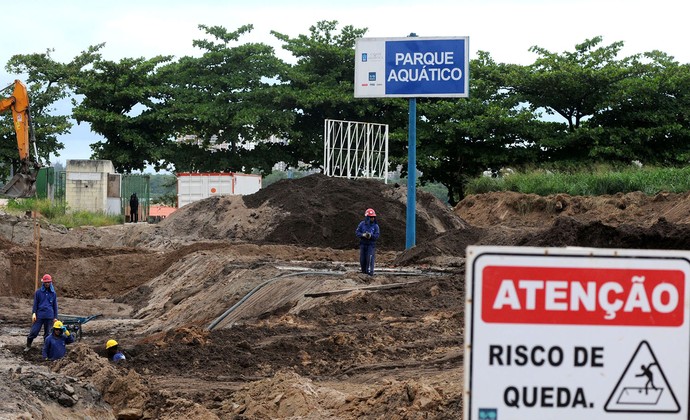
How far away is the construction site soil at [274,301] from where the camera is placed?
39.9ft

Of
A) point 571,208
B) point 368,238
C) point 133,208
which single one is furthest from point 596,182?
point 133,208

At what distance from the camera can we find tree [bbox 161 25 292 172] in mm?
48125

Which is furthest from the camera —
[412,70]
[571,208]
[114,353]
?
[571,208]

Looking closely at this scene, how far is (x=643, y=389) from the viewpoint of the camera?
10.4ft

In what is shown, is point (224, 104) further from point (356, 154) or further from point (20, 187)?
point (20, 187)

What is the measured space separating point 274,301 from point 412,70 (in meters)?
10.0

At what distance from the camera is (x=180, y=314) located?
21.8 metres

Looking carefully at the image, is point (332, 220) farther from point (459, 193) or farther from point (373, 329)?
point (373, 329)

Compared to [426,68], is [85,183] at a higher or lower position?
lower

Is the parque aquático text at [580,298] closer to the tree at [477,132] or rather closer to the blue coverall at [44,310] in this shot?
the blue coverall at [44,310]

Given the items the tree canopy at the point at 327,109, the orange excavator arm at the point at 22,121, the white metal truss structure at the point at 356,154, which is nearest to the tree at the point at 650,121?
the tree canopy at the point at 327,109

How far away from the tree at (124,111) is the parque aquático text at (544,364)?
46300mm

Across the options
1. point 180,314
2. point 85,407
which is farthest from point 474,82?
point 85,407

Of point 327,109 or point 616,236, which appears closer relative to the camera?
point 616,236
